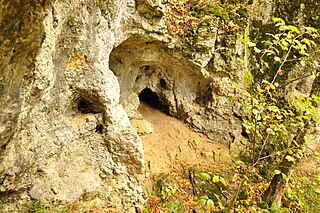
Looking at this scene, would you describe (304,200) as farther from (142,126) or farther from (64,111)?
(64,111)

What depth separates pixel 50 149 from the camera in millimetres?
4414

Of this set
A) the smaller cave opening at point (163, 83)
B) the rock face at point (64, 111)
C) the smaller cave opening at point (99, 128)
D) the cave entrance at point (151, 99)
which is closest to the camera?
the rock face at point (64, 111)

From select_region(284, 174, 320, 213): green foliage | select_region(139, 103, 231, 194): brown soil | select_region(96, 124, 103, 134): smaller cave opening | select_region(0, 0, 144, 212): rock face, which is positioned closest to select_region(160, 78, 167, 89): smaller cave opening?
select_region(139, 103, 231, 194): brown soil

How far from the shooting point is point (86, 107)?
211 inches

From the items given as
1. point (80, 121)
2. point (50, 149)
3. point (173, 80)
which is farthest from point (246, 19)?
point (50, 149)

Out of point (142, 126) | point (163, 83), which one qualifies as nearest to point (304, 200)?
point (142, 126)

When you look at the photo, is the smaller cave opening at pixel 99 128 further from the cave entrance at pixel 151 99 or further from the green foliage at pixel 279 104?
the cave entrance at pixel 151 99

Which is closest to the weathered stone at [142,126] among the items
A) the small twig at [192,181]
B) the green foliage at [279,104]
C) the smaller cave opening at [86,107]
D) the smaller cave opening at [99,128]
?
the small twig at [192,181]

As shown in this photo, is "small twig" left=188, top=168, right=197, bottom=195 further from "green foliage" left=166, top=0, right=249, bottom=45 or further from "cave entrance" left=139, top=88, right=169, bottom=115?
"green foliage" left=166, top=0, right=249, bottom=45

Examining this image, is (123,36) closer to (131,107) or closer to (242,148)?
(131,107)

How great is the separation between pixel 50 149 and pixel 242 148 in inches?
229

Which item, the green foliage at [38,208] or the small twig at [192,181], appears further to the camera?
the small twig at [192,181]

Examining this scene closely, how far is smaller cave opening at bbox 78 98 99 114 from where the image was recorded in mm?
5269

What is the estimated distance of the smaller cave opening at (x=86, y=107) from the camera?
5.27 meters
